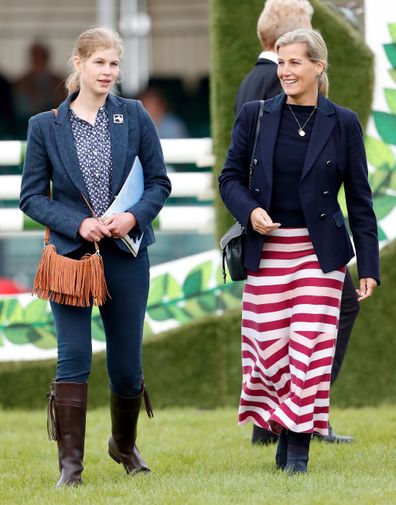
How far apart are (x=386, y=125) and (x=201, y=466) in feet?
8.55

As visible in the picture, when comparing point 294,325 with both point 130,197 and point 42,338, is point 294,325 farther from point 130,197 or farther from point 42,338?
point 42,338

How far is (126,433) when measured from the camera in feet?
18.2

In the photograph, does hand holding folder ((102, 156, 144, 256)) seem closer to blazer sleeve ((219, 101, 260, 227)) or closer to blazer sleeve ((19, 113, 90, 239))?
blazer sleeve ((19, 113, 90, 239))

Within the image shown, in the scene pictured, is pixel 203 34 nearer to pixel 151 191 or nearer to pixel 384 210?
pixel 384 210

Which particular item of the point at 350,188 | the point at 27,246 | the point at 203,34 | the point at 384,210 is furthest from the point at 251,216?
the point at 203,34

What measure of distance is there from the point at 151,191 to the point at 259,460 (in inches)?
52.3

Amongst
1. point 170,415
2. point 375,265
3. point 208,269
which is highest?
point 375,265

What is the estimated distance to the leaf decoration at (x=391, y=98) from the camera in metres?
7.44

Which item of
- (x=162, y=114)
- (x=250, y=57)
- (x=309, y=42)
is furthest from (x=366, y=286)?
(x=162, y=114)

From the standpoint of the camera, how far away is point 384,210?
742 centimetres

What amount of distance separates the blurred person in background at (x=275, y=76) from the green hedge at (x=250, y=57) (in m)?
1.11

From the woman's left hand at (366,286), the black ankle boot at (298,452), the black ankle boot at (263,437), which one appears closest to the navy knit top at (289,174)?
the woman's left hand at (366,286)

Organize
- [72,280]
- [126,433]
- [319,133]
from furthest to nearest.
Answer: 1. [126,433]
2. [319,133]
3. [72,280]

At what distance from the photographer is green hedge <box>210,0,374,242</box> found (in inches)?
293
